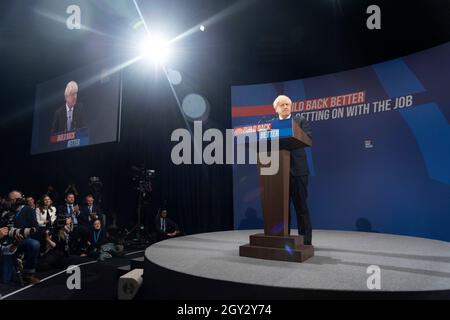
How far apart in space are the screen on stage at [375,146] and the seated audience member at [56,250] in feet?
8.44

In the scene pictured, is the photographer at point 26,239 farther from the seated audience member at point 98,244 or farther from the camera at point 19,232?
the seated audience member at point 98,244

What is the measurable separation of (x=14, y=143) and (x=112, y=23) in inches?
204

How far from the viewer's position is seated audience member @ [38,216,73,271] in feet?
12.7

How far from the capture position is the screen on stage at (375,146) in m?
3.83

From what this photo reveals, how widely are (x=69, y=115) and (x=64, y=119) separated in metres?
0.21

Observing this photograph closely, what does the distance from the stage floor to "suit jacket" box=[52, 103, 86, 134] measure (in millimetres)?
4367

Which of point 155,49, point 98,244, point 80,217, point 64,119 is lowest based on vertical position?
point 98,244

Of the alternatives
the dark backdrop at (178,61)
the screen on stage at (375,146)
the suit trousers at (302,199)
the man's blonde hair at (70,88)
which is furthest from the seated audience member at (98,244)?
the man's blonde hair at (70,88)

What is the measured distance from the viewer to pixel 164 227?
218 inches

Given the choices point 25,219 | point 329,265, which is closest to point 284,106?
point 329,265

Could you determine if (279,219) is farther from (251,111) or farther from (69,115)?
(69,115)

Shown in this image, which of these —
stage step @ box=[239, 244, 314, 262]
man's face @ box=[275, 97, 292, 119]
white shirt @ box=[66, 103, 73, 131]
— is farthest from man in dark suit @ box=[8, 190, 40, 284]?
white shirt @ box=[66, 103, 73, 131]

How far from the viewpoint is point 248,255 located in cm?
237
